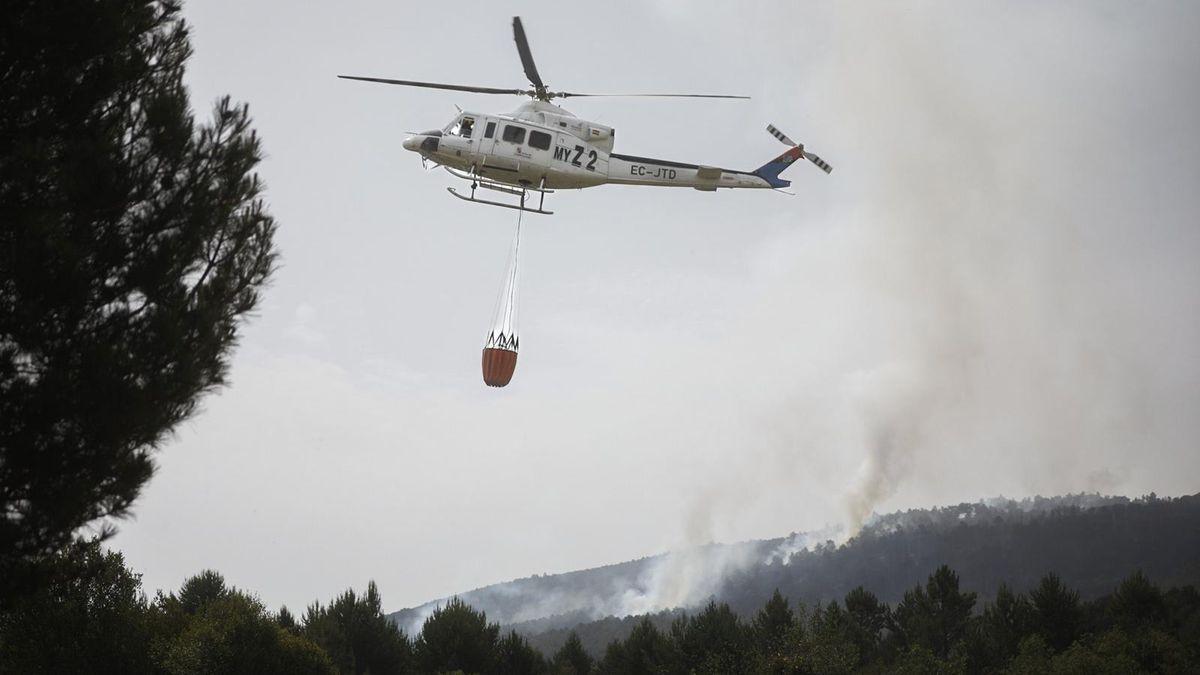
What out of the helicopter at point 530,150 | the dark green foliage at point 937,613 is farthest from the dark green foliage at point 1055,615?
the helicopter at point 530,150

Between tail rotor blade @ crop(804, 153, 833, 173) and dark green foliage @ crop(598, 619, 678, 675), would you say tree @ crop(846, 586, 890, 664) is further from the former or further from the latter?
tail rotor blade @ crop(804, 153, 833, 173)

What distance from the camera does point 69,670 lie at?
108 ft

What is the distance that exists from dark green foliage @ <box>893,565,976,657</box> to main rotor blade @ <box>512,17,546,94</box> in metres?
55.3

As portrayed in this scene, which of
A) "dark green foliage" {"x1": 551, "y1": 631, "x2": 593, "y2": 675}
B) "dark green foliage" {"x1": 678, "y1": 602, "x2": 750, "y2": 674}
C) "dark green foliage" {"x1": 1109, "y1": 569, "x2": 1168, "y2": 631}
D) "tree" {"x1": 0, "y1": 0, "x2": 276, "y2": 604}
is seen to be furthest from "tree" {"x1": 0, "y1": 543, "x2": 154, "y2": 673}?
"dark green foliage" {"x1": 1109, "y1": 569, "x2": 1168, "y2": 631}

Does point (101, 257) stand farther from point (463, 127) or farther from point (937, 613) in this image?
point (937, 613)

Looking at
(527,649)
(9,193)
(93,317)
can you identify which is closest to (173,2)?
(9,193)

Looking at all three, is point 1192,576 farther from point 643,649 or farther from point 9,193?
point 9,193

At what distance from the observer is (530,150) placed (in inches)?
1092

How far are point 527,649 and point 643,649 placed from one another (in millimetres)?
8582

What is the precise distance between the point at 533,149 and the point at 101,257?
617 inches

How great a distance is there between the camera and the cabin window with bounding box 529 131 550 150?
27.7 m

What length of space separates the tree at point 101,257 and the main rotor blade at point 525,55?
42.9 ft

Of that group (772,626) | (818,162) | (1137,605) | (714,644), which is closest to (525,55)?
(818,162)

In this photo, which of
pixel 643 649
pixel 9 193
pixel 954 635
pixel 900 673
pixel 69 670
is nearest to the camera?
pixel 9 193
